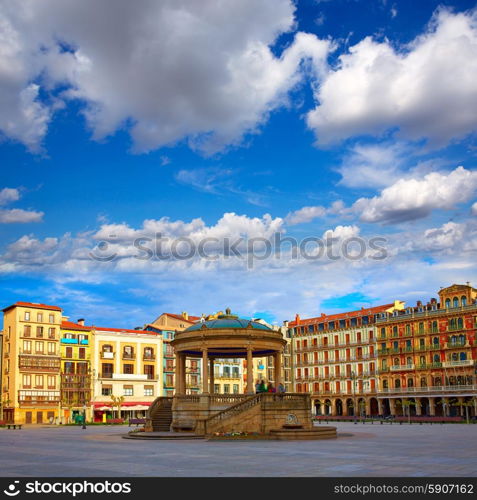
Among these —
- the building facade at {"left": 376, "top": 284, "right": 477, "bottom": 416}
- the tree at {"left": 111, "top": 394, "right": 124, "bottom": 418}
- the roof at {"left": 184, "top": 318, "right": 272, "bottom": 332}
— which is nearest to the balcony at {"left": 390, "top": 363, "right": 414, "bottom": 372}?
the building facade at {"left": 376, "top": 284, "right": 477, "bottom": 416}

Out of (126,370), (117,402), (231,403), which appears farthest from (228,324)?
(126,370)

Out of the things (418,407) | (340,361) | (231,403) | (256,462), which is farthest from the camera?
(340,361)

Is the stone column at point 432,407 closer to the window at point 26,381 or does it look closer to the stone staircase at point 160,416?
the window at point 26,381

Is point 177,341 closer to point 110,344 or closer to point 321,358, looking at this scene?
point 110,344

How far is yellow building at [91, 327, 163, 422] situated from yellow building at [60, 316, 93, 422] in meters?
1.25

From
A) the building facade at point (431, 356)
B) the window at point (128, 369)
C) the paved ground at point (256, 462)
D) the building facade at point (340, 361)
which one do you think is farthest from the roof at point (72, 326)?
the paved ground at point (256, 462)

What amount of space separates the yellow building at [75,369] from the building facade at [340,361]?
38973mm

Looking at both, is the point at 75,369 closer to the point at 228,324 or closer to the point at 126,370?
the point at 126,370

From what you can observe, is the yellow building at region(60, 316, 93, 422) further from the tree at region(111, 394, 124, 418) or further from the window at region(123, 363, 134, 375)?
the window at region(123, 363, 134, 375)

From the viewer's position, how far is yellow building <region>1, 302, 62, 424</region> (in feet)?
308

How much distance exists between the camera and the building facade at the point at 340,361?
108m

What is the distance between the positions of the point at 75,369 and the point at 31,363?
24.5 feet

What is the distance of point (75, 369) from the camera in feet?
329
